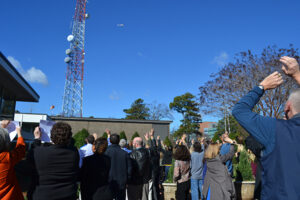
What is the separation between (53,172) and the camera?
10.2 feet

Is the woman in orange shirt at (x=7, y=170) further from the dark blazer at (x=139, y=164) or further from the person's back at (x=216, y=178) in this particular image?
the person's back at (x=216, y=178)

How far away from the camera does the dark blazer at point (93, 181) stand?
3.89m

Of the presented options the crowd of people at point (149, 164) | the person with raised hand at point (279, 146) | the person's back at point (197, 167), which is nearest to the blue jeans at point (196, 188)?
the crowd of people at point (149, 164)

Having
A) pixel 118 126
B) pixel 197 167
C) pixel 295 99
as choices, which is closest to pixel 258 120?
pixel 295 99

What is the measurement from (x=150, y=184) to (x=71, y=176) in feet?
12.9

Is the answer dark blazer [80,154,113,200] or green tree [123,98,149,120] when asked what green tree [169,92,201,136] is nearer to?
green tree [123,98,149,120]

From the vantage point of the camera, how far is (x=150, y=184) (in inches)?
268

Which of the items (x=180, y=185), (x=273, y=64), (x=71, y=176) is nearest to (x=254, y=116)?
(x=71, y=176)

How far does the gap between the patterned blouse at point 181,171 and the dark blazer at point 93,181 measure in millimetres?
2927

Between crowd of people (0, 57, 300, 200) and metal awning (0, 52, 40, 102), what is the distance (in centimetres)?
871

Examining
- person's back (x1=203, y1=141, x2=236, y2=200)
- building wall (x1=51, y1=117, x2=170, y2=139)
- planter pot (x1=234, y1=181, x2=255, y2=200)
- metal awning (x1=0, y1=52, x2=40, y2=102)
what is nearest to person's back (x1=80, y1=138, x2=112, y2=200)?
person's back (x1=203, y1=141, x2=236, y2=200)

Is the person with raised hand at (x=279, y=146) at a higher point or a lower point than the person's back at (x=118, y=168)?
higher

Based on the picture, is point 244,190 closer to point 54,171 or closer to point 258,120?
point 54,171

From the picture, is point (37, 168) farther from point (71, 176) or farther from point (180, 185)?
point (180, 185)
